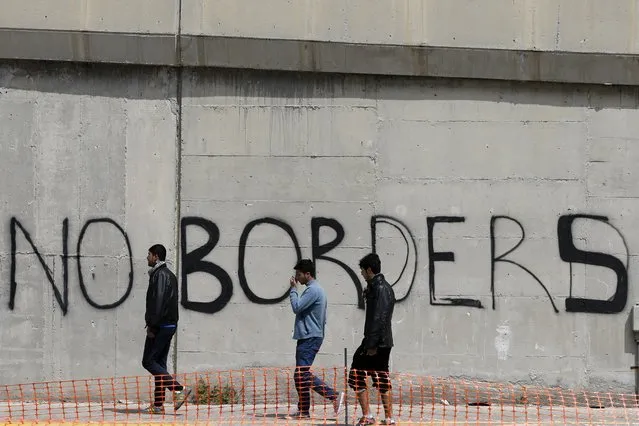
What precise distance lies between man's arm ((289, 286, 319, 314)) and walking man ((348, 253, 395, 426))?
0.84 metres

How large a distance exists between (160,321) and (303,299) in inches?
56.5

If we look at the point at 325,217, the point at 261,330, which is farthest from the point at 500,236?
the point at 261,330

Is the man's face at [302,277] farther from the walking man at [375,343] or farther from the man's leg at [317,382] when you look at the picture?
the walking man at [375,343]

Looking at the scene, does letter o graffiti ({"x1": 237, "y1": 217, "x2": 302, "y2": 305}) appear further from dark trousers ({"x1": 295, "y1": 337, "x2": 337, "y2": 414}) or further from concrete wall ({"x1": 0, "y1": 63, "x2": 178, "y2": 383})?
dark trousers ({"x1": 295, "y1": 337, "x2": 337, "y2": 414})

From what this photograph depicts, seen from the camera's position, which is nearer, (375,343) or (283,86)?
(375,343)

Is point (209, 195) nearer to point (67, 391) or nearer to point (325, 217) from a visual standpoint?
point (325, 217)

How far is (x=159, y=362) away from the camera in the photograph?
1226 cm

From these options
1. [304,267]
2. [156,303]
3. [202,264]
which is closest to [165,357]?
[156,303]

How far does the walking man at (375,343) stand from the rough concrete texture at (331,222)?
2.05 m

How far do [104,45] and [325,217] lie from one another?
2.98 meters

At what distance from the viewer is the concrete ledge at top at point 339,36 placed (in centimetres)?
1321

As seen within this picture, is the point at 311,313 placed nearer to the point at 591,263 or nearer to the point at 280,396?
the point at 280,396

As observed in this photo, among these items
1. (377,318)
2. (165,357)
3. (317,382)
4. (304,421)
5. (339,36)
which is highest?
(339,36)

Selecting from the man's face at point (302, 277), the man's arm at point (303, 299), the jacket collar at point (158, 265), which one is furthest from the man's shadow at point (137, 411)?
the man's face at point (302, 277)
